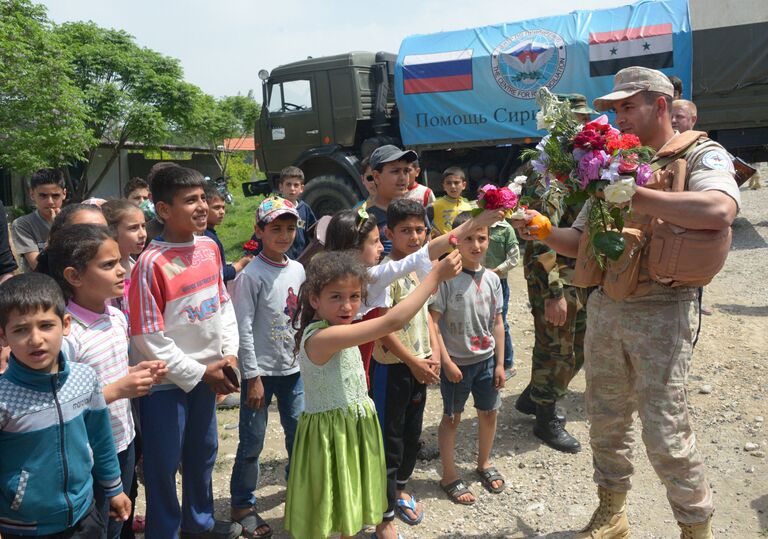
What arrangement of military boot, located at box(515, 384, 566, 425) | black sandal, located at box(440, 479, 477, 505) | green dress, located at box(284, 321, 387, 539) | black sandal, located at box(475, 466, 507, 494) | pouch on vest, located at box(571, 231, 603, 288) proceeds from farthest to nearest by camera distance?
military boot, located at box(515, 384, 566, 425) → black sandal, located at box(475, 466, 507, 494) → black sandal, located at box(440, 479, 477, 505) → pouch on vest, located at box(571, 231, 603, 288) → green dress, located at box(284, 321, 387, 539)

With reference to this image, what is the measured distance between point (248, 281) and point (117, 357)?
0.89 meters

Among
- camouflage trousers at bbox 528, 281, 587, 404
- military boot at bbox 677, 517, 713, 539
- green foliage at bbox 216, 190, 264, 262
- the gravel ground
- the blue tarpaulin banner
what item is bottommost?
the gravel ground

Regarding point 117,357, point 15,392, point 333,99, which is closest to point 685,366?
point 117,357

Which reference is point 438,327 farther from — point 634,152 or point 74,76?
point 74,76

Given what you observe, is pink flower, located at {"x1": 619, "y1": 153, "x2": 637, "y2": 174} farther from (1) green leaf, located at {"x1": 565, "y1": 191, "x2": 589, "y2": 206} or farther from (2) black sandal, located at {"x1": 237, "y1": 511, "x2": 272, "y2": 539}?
(2) black sandal, located at {"x1": 237, "y1": 511, "x2": 272, "y2": 539}

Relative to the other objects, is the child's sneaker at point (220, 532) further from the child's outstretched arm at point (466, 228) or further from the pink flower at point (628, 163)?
the pink flower at point (628, 163)

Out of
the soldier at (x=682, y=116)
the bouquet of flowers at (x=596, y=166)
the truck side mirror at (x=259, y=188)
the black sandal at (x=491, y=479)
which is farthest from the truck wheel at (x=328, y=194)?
the bouquet of flowers at (x=596, y=166)

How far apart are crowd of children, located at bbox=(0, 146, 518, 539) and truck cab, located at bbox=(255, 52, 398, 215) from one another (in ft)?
25.4

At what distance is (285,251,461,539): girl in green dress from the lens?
2.55 meters

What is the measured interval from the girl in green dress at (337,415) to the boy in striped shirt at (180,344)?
0.52 m

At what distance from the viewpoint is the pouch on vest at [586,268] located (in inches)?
118

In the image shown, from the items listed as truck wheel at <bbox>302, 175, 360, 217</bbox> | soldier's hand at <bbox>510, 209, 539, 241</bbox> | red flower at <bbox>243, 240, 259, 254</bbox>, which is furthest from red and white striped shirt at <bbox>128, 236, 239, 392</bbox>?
truck wheel at <bbox>302, 175, 360, 217</bbox>

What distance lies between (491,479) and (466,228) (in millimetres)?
1635

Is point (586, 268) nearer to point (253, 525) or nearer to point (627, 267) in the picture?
point (627, 267)
